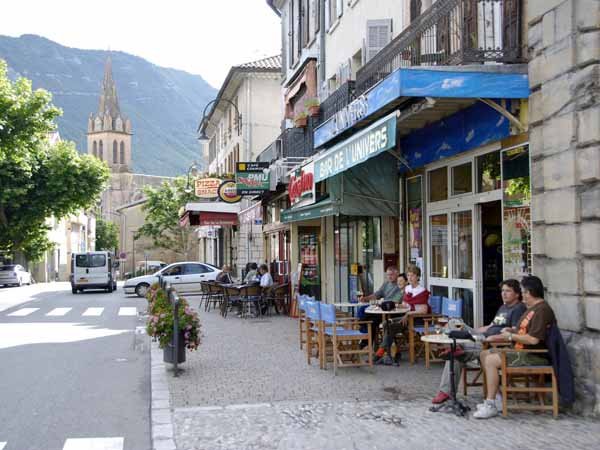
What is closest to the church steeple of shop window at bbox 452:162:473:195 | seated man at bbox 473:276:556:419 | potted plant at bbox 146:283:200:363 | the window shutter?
the window shutter

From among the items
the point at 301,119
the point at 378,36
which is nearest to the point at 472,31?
the point at 378,36

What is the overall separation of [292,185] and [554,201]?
9932 millimetres

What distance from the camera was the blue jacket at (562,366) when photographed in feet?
22.7

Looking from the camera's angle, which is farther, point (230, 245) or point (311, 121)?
point (230, 245)

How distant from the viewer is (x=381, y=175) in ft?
43.4

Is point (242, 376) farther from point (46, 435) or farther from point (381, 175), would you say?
point (381, 175)

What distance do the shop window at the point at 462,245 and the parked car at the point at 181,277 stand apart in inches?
784

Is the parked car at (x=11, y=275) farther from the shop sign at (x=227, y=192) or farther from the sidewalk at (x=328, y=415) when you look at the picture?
the sidewalk at (x=328, y=415)

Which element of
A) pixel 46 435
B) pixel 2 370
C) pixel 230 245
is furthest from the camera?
pixel 230 245

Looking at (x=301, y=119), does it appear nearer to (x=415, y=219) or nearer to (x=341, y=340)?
(x=415, y=219)

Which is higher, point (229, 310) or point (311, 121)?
point (311, 121)

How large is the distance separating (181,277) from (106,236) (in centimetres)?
7629

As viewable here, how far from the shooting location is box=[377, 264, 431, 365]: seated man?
33.4 feet

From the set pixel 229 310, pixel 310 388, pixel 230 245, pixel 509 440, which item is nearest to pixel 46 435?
pixel 310 388
